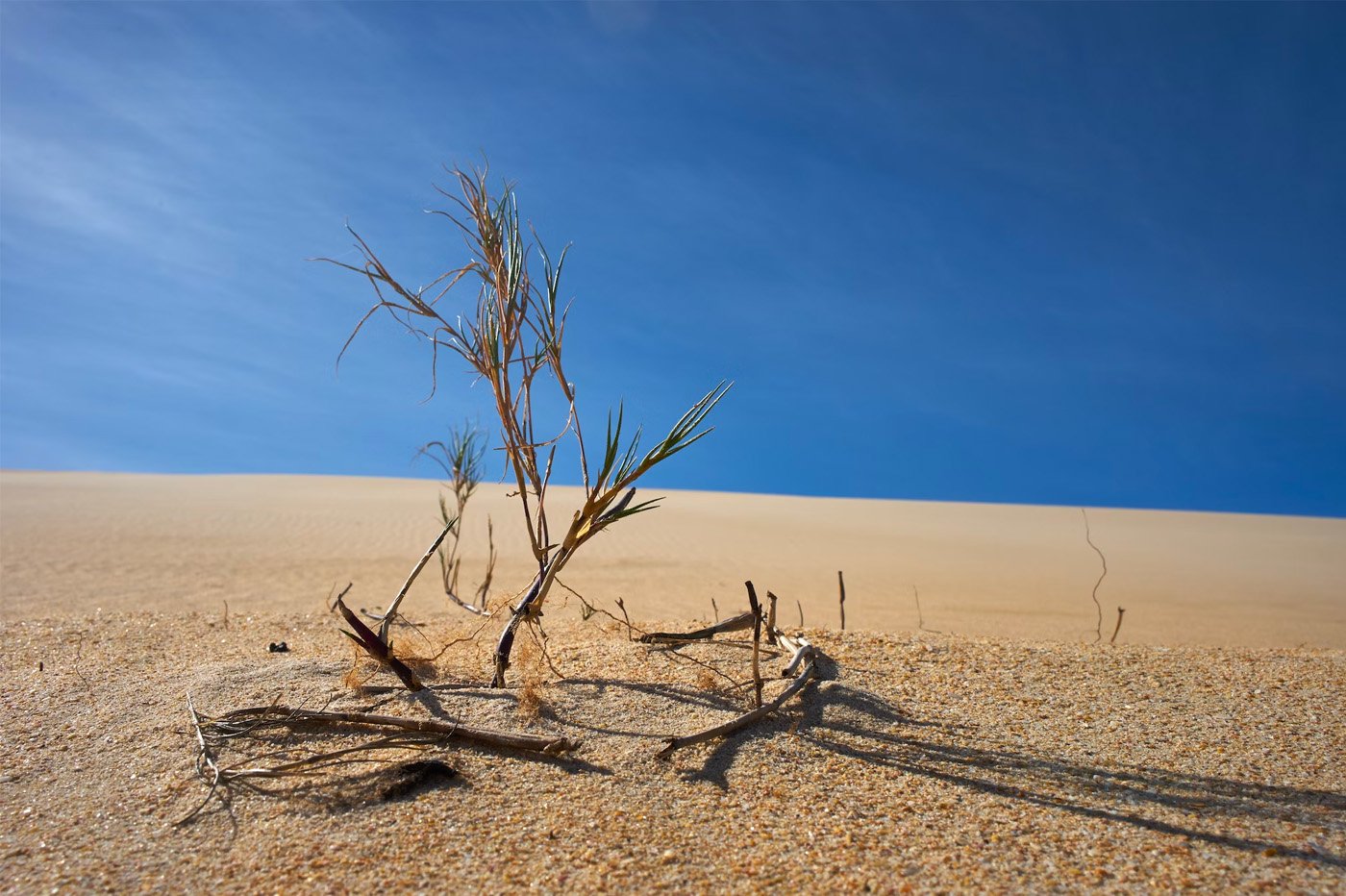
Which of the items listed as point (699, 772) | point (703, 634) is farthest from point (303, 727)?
point (703, 634)

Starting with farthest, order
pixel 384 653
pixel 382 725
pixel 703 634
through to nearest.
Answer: pixel 703 634
pixel 384 653
pixel 382 725

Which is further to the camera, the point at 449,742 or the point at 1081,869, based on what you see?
the point at 449,742

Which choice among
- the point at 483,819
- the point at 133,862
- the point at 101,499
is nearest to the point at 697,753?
the point at 483,819

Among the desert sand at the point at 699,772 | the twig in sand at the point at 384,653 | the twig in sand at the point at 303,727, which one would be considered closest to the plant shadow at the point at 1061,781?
the desert sand at the point at 699,772

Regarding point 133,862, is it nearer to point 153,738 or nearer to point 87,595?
point 153,738

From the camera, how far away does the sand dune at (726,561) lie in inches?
337

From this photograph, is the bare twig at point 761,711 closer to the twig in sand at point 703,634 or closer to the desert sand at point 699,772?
the desert sand at point 699,772

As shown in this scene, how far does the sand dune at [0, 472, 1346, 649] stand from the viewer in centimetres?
857

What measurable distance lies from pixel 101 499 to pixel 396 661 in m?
18.8

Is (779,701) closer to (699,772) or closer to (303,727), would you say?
(699,772)

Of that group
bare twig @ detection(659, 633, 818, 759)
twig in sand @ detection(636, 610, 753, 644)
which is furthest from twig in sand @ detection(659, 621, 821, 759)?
twig in sand @ detection(636, 610, 753, 644)

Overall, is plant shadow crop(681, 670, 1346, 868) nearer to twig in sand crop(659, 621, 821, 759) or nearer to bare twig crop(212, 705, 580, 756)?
twig in sand crop(659, 621, 821, 759)

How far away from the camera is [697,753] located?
2842 mm

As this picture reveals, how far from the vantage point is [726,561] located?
12938mm
